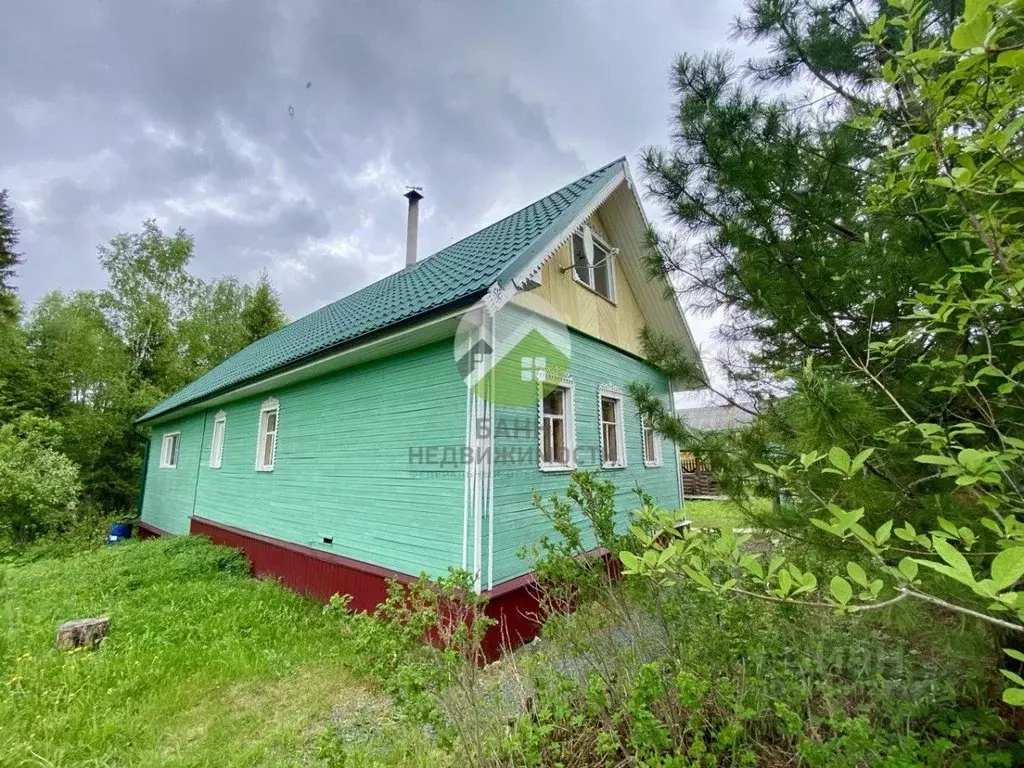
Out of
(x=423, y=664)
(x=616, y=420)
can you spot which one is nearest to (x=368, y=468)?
(x=423, y=664)

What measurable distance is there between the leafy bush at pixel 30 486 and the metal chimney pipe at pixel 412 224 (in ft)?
38.8

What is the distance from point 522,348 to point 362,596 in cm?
369

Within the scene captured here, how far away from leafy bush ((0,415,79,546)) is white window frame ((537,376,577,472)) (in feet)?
47.9

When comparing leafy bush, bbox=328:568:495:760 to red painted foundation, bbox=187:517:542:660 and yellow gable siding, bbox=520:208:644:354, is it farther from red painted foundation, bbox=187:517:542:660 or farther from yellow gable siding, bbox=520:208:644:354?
yellow gable siding, bbox=520:208:644:354

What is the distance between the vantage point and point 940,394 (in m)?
2.21

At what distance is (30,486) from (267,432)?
9.08 m

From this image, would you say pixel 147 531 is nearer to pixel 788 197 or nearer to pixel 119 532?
pixel 119 532

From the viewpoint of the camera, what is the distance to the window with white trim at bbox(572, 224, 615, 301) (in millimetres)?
6603

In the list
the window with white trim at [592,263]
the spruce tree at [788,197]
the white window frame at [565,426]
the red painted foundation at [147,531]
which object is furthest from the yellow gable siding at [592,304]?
the red painted foundation at [147,531]

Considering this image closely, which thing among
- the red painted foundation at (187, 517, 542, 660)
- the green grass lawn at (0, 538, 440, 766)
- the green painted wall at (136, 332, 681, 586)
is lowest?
the green grass lawn at (0, 538, 440, 766)

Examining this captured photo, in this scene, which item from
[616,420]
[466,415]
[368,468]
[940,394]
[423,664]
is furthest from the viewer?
[616,420]

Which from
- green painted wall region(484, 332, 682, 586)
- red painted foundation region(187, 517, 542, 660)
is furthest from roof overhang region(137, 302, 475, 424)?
red painted foundation region(187, 517, 542, 660)

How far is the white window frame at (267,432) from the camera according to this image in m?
7.44

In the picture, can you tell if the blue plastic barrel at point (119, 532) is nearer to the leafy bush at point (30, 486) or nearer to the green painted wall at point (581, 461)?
the leafy bush at point (30, 486)
